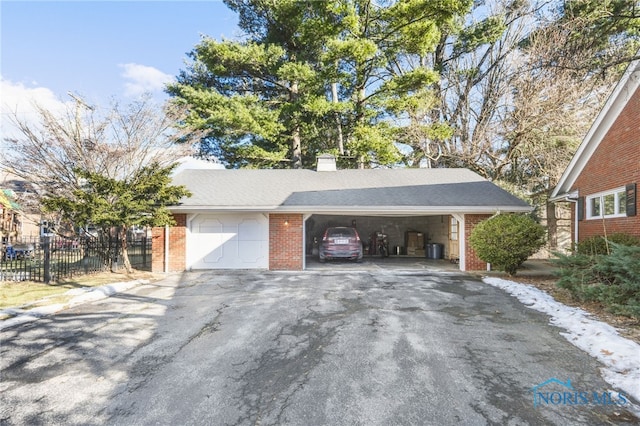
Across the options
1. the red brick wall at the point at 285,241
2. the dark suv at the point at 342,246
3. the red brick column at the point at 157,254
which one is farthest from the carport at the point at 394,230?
the red brick column at the point at 157,254

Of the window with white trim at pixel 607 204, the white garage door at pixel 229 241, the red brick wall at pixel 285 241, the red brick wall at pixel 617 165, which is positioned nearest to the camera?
the red brick wall at pixel 617 165

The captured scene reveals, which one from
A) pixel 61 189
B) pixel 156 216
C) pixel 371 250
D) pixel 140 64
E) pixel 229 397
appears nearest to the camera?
pixel 229 397

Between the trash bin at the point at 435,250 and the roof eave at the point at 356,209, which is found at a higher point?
the roof eave at the point at 356,209

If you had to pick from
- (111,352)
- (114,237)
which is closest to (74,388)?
(111,352)

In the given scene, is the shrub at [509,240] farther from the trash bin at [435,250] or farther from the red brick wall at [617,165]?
the trash bin at [435,250]

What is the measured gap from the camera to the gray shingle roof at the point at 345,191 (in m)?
11.3

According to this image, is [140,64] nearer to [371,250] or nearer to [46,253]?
[46,253]

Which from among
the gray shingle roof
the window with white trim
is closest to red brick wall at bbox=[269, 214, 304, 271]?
the gray shingle roof

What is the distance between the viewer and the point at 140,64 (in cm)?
1445

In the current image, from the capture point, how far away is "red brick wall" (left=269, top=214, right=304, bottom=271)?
11547 mm

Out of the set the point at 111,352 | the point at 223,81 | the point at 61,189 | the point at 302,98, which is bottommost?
the point at 111,352

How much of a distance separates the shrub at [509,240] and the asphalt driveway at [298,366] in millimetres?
3360

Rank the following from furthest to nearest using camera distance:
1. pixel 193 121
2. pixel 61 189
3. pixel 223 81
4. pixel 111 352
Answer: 1. pixel 223 81
2. pixel 193 121
3. pixel 61 189
4. pixel 111 352

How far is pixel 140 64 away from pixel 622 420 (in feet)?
57.6
